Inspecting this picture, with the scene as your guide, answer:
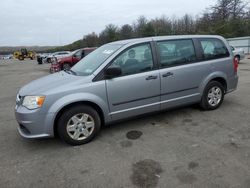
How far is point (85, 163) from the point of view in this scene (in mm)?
3219

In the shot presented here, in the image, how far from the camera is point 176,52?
4.56 metres

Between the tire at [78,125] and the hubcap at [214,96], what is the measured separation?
2675 millimetres

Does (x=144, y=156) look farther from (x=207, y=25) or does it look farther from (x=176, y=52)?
(x=207, y=25)

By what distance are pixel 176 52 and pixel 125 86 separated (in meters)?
1.40

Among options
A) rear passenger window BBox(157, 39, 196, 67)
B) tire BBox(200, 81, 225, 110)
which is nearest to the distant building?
tire BBox(200, 81, 225, 110)

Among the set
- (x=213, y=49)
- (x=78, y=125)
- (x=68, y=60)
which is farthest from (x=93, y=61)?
(x=68, y=60)

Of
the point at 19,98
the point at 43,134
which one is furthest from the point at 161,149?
the point at 19,98

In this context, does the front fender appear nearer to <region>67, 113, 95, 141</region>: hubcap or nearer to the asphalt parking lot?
<region>67, 113, 95, 141</region>: hubcap

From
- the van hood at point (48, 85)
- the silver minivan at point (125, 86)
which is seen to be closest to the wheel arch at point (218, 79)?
the silver minivan at point (125, 86)

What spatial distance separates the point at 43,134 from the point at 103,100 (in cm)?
110

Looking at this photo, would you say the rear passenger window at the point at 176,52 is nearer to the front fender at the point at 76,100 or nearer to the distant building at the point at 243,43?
the front fender at the point at 76,100

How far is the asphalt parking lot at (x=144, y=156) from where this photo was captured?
2791 mm

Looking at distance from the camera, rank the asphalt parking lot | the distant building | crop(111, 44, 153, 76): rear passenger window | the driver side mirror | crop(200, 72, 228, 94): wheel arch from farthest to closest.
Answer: the distant building
crop(200, 72, 228, 94): wheel arch
crop(111, 44, 153, 76): rear passenger window
the driver side mirror
the asphalt parking lot

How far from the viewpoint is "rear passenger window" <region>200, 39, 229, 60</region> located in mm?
4910
